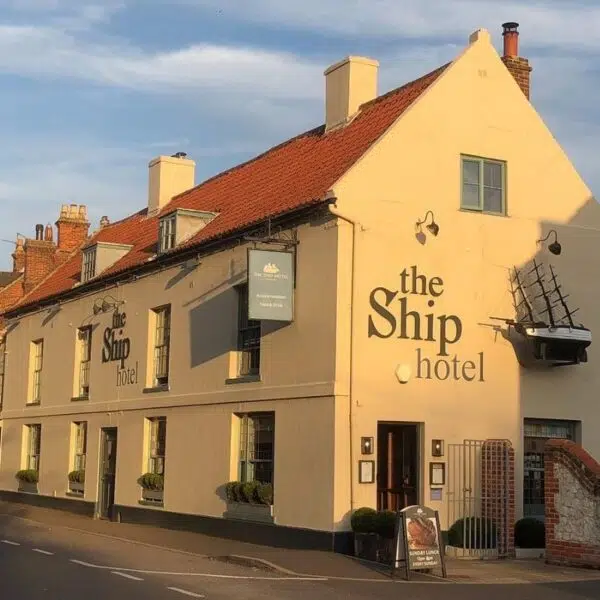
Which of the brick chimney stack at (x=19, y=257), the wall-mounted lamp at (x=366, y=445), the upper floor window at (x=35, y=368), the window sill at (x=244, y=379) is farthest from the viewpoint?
the brick chimney stack at (x=19, y=257)

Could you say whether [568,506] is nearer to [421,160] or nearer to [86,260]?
[421,160]

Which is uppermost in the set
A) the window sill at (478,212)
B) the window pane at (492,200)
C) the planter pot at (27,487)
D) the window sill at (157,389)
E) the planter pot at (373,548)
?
the window pane at (492,200)

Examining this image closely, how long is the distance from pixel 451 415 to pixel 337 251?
3.78m

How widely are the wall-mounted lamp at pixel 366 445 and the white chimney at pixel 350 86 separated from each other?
26.0 feet

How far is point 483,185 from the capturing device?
20469mm

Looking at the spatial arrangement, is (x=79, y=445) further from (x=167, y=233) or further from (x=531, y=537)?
(x=531, y=537)

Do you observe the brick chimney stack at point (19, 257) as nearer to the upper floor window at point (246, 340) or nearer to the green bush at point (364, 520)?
the upper floor window at point (246, 340)

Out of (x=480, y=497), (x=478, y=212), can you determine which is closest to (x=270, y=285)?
(x=478, y=212)

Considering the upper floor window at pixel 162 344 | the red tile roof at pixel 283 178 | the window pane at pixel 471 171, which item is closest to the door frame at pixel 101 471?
the upper floor window at pixel 162 344

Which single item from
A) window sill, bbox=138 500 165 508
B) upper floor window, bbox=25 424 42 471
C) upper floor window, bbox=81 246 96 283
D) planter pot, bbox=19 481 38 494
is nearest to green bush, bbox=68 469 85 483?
planter pot, bbox=19 481 38 494

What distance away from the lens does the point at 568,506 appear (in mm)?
17516

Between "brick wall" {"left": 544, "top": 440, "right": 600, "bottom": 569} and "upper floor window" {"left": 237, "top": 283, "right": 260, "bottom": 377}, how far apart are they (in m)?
6.27

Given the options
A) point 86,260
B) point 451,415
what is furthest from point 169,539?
point 86,260

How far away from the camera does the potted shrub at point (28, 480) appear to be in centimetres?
3106
